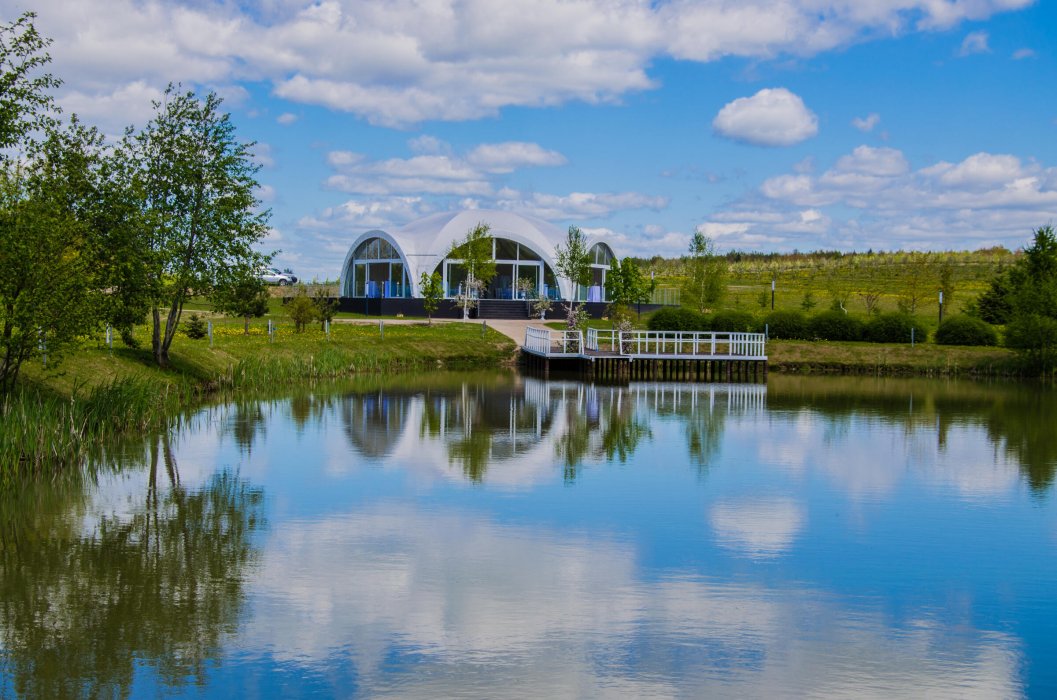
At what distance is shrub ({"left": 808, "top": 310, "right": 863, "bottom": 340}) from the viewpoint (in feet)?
144

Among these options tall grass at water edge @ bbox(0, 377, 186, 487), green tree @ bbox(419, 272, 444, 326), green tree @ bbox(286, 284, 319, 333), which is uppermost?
green tree @ bbox(419, 272, 444, 326)

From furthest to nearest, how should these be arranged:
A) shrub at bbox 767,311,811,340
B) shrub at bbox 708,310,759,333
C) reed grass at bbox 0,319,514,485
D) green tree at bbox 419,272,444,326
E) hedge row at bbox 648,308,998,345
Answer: green tree at bbox 419,272,444,326 < shrub at bbox 767,311,811,340 < shrub at bbox 708,310,759,333 < hedge row at bbox 648,308,998,345 < reed grass at bbox 0,319,514,485

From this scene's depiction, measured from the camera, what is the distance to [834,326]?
43875 millimetres

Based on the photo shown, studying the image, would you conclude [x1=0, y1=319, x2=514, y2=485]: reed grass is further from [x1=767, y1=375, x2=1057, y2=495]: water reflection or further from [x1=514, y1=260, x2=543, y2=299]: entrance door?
[x1=767, y1=375, x2=1057, y2=495]: water reflection

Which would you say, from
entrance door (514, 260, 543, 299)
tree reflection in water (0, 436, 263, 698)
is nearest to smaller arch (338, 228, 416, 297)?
entrance door (514, 260, 543, 299)

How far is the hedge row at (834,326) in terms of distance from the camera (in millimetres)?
42344

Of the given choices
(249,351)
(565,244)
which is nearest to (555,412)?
(249,351)

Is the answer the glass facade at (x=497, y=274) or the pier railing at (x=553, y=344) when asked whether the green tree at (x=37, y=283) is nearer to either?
the pier railing at (x=553, y=344)

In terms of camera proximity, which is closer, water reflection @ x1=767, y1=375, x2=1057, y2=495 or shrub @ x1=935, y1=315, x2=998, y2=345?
water reflection @ x1=767, y1=375, x2=1057, y2=495

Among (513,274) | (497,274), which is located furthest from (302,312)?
(497,274)

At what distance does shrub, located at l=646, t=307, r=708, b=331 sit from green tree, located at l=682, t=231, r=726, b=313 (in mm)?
7129

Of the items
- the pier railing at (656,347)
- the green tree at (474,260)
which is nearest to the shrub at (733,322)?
the pier railing at (656,347)

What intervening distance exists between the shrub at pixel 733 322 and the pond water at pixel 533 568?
879 inches

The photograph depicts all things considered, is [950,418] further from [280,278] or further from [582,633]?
[280,278]
